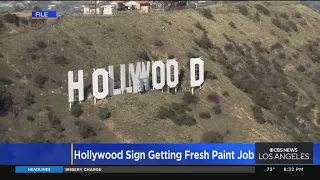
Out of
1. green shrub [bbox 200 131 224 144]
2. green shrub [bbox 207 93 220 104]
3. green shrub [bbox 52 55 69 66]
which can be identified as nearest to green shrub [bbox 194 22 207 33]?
green shrub [bbox 207 93 220 104]

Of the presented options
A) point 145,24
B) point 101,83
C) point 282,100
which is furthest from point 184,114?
point 145,24

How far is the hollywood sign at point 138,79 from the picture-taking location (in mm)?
51906

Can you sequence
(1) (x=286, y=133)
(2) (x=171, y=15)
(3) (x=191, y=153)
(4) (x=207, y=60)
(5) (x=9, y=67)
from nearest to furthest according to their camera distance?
(3) (x=191, y=153) → (1) (x=286, y=133) → (5) (x=9, y=67) → (4) (x=207, y=60) → (2) (x=171, y=15)

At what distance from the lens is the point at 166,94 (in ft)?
190

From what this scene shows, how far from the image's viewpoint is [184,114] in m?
53.9

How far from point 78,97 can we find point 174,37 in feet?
68.9

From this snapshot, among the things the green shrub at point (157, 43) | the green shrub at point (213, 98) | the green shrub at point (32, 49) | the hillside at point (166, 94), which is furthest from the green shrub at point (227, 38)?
the green shrub at point (32, 49)

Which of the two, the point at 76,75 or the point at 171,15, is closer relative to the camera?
the point at 76,75

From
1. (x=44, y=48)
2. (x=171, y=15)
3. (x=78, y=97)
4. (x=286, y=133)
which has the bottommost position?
(x=286, y=133)

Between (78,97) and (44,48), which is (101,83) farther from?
(44,48)

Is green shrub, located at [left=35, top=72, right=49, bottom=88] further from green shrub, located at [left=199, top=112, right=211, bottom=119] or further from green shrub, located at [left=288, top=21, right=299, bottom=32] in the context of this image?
green shrub, located at [left=288, top=21, right=299, bottom=32]

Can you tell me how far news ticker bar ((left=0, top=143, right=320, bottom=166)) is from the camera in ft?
103

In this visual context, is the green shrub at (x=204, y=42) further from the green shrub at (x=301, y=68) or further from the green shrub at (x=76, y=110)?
the green shrub at (x=76, y=110)

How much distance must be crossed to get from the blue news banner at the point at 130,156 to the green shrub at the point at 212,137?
46.2 feet
